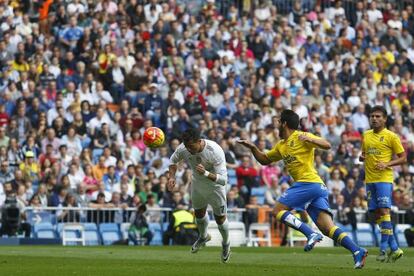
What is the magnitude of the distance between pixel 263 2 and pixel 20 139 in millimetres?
12666

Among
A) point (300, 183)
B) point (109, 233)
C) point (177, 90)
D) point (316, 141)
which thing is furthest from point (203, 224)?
point (177, 90)

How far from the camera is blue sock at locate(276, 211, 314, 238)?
61.2ft

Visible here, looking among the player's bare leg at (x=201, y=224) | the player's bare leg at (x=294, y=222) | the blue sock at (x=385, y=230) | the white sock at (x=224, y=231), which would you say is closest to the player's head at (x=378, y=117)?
the blue sock at (x=385, y=230)

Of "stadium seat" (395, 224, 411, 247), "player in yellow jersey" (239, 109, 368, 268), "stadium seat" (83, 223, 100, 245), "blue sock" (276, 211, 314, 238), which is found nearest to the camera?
"blue sock" (276, 211, 314, 238)

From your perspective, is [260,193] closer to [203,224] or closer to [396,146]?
[203,224]

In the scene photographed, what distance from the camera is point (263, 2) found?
42062 mm

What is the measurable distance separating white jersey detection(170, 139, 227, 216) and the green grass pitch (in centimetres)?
99

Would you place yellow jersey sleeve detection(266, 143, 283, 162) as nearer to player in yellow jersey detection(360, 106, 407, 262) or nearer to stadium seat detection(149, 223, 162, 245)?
player in yellow jersey detection(360, 106, 407, 262)

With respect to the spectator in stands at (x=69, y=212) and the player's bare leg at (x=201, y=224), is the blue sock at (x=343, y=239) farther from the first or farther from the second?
the spectator in stands at (x=69, y=212)

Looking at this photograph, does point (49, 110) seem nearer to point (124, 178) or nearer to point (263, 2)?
point (124, 178)

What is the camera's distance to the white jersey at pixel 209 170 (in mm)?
21000

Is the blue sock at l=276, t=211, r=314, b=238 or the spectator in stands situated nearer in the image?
the blue sock at l=276, t=211, r=314, b=238

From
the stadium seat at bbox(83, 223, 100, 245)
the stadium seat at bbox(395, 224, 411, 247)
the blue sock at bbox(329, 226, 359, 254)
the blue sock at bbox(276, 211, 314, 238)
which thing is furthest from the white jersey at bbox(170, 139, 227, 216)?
the stadium seat at bbox(395, 224, 411, 247)

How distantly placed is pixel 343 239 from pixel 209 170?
143 inches
